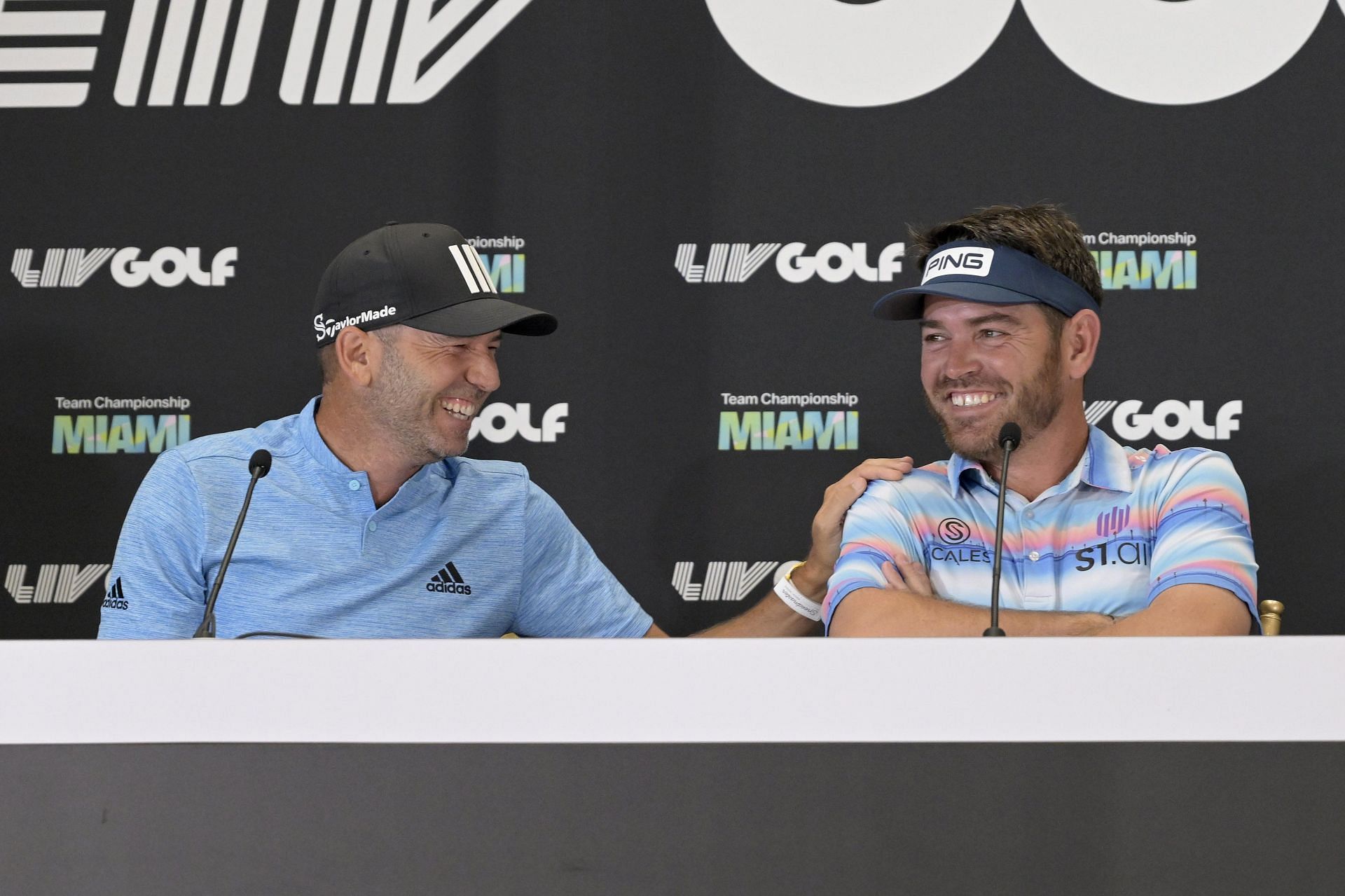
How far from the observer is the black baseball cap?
200 cm

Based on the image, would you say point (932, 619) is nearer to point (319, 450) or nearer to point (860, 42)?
point (319, 450)

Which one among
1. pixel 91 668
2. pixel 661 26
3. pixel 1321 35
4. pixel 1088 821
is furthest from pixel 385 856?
pixel 1321 35

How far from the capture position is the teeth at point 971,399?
6.55ft

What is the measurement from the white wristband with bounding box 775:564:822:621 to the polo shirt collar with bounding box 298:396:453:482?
0.58m

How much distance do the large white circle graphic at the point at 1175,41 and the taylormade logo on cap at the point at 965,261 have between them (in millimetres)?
800

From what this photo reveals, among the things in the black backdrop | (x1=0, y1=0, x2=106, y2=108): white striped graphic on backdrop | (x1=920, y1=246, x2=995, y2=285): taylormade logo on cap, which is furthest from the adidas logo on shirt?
(x1=0, y1=0, x2=106, y2=108): white striped graphic on backdrop

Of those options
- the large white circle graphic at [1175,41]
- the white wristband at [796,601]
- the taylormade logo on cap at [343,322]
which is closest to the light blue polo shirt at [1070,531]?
the white wristband at [796,601]

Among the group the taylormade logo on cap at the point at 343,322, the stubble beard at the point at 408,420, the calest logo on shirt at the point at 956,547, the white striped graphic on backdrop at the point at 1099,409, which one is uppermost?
the taylormade logo on cap at the point at 343,322

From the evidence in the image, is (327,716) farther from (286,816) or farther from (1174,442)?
(1174,442)

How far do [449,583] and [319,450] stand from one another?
0.94ft

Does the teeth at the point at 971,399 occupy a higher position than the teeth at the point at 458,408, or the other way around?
the teeth at the point at 971,399

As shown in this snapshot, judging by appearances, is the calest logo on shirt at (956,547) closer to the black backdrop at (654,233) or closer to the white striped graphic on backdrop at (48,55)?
the black backdrop at (654,233)

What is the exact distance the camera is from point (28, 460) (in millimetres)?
2648

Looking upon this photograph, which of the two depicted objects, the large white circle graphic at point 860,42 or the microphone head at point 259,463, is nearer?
the microphone head at point 259,463
